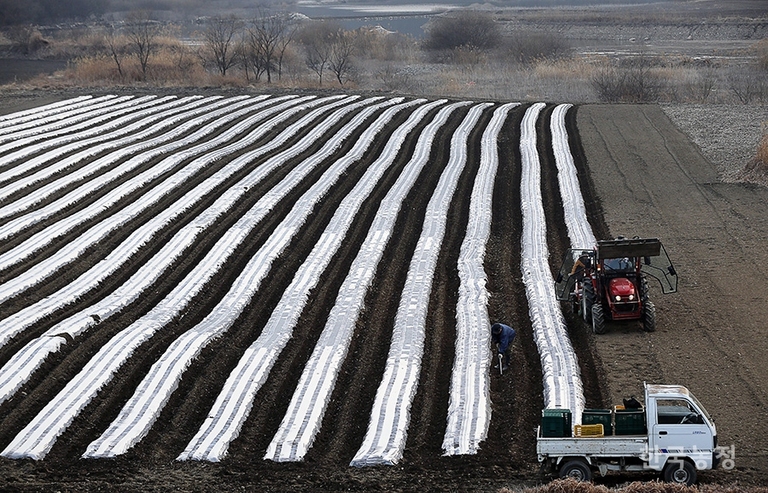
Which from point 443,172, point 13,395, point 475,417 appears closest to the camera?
point 475,417

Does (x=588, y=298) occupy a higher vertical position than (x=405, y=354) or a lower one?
higher

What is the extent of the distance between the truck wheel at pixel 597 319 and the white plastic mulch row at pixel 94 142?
1872 centimetres

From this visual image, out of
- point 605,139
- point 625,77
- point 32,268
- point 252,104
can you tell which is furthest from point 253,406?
point 625,77

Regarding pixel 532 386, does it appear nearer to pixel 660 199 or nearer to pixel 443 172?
pixel 660 199

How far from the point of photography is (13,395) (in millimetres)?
15242

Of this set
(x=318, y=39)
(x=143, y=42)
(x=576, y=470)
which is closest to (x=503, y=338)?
(x=576, y=470)

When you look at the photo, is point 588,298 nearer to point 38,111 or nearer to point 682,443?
point 682,443

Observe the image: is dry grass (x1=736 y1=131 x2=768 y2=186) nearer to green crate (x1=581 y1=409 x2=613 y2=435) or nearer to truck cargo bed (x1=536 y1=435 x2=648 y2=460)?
green crate (x1=581 y1=409 x2=613 y2=435)

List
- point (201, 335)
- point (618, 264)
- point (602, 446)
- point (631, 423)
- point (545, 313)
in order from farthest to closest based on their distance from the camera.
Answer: point (545, 313) < point (201, 335) < point (618, 264) < point (631, 423) < point (602, 446)

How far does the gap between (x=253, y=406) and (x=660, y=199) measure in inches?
674

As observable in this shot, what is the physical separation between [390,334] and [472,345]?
179 cm

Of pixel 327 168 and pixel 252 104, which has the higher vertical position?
pixel 252 104

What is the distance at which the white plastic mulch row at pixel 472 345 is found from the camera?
1381 cm

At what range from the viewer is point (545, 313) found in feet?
61.7
